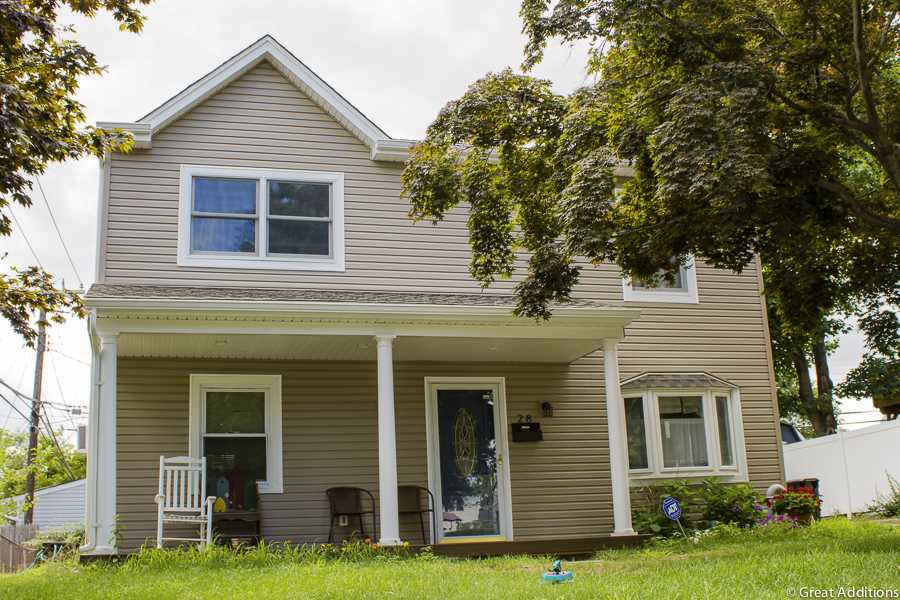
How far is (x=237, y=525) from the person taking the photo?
10.8 meters

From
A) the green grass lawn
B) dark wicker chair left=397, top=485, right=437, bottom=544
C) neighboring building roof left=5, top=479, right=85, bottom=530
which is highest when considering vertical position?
dark wicker chair left=397, top=485, right=437, bottom=544

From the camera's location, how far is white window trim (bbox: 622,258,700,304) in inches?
524

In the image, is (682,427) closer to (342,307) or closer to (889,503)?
(889,503)

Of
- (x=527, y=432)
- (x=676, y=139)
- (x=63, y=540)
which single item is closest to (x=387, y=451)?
(x=527, y=432)

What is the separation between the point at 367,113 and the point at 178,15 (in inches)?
139

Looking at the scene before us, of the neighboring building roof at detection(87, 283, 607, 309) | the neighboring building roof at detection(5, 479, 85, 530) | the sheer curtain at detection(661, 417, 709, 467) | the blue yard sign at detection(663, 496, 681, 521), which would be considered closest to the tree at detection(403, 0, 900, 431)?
the neighboring building roof at detection(87, 283, 607, 309)

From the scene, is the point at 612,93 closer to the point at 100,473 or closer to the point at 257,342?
Result: the point at 257,342

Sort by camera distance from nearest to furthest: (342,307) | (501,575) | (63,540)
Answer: (501,575)
(342,307)
(63,540)

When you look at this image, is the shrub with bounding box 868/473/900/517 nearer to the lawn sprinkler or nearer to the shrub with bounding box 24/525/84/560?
the lawn sprinkler

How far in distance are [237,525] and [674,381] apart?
659 centimetres

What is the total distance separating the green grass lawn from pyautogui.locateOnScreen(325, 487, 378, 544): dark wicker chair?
230cm

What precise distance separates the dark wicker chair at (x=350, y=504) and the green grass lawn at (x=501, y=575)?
7.55 feet

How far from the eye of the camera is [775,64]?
28.6 feet

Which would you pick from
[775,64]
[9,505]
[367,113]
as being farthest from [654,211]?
[9,505]
